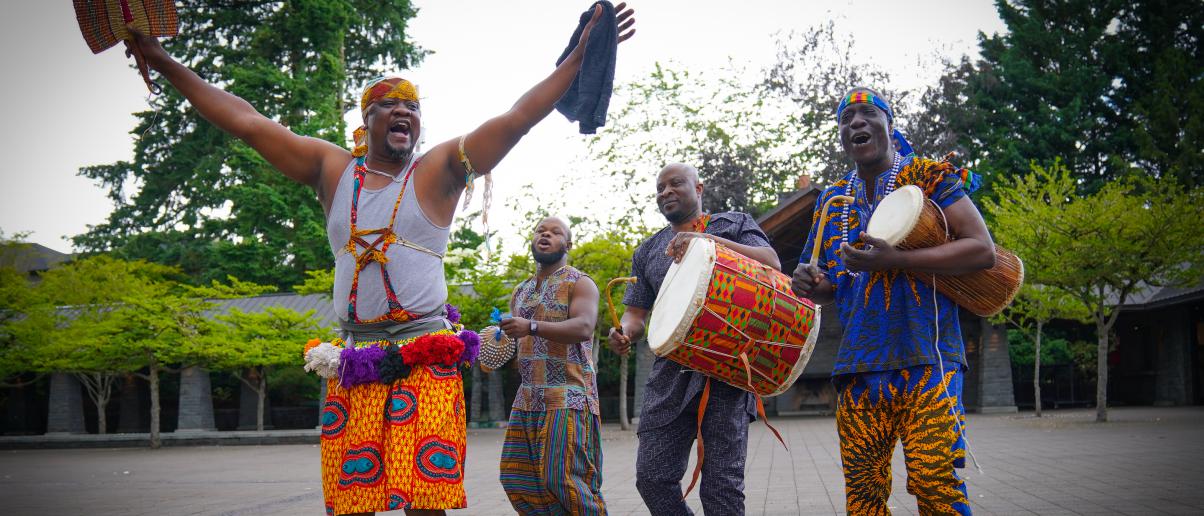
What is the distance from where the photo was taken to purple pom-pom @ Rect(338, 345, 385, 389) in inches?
123

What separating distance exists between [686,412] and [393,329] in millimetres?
1616

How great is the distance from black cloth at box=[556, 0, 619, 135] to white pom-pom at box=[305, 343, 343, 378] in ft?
3.96

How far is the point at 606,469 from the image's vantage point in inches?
448

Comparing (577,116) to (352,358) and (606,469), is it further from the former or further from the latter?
(606,469)

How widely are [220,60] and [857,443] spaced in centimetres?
3636

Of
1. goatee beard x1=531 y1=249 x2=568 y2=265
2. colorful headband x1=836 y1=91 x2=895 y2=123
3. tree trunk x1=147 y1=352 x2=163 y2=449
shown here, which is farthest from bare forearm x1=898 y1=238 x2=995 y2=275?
tree trunk x1=147 y1=352 x2=163 y2=449

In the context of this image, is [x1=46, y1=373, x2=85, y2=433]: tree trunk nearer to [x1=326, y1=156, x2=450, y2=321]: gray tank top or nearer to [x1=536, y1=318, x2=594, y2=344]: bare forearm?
[x1=536, y1=318, x2=594, y2=344]: bare forearm

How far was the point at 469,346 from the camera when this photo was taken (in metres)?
3.32

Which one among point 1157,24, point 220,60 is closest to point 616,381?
point 220,60

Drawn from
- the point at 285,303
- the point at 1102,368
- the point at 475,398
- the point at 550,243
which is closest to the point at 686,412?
the point at 550,243

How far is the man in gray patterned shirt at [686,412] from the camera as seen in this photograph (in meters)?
4.09

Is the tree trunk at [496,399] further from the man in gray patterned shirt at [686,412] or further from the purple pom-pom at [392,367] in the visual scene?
the purple pom-pom at [392,367]

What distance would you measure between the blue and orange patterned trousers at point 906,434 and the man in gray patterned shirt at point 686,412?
75cm

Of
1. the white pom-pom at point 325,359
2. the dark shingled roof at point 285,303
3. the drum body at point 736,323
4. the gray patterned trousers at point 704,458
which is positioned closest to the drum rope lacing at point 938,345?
the drum body at point 736,323
